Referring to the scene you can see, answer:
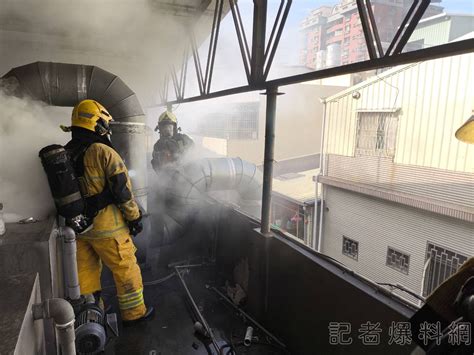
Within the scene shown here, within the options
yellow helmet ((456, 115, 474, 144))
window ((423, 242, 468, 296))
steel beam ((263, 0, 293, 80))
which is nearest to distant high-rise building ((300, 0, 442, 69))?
steel beam ((263, 0, 293, 80))

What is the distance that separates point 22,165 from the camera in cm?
262

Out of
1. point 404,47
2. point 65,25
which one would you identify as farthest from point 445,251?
point 65,25

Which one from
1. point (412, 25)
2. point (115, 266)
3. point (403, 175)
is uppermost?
point (412, 25)

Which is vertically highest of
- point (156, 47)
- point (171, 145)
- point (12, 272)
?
point (156, 47)

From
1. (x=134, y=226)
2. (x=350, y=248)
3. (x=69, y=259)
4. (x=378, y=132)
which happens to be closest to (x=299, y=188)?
(x=350, y=248)

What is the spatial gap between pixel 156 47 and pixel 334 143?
450 cm

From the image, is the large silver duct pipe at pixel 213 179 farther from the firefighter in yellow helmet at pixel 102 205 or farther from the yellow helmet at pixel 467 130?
the yellow helmet at pixel 467 130

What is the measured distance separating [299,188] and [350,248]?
353 cm

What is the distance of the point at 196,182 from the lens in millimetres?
4395

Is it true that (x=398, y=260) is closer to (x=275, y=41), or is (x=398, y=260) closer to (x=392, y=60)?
(x=275, y=41)

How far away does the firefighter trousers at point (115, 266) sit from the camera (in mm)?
2818

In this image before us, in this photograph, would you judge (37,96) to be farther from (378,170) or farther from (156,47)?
(378,170)

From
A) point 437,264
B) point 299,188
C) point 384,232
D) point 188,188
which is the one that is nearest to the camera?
point 188,188

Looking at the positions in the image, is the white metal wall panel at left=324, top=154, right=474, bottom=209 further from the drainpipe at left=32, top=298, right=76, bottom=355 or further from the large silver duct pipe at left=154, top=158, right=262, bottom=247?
the drainpipe at left=32, top=298, right=76, bottom=355
